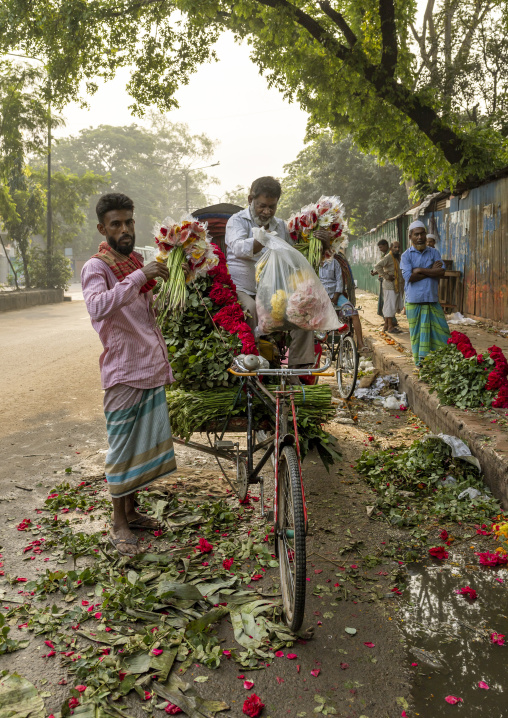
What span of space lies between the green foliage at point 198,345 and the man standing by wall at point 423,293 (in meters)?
4.13

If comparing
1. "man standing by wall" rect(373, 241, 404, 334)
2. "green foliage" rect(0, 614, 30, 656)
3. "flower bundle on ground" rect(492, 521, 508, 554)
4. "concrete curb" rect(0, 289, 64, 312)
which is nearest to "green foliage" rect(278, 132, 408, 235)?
"concrete curb" rect(0, 289, 64, 312)

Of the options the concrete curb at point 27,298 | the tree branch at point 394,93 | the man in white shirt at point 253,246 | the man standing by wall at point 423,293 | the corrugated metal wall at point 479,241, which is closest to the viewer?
the man in white shirt at point 253,246

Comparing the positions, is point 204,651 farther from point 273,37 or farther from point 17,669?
point 273,37

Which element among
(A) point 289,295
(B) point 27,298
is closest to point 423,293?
(A) point 289,295

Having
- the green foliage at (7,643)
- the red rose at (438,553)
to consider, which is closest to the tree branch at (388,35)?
the red rose at (438,553)

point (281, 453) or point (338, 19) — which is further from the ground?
point (338, 19)

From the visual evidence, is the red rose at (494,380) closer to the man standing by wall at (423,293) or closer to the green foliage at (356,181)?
the man standing by wall at (423,293)

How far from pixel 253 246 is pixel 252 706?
275cm

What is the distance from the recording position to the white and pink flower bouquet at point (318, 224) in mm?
4422

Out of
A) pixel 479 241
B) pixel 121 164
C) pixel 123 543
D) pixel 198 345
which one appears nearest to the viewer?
pixel 123 543

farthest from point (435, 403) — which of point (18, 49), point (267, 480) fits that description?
point (18, 49)

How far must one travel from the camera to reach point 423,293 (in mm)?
7656

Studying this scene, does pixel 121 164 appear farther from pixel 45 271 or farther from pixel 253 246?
pixel 253 246

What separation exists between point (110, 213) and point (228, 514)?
2.08 meters
